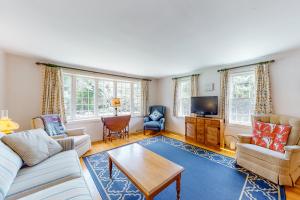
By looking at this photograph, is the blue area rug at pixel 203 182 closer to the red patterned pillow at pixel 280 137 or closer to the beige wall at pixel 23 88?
the red patterned pillow at pixel 280 137

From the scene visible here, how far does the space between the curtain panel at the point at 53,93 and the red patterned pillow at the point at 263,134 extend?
4.37m

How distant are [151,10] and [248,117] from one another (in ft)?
11.0

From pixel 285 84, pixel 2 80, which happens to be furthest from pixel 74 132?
pixel 285 84

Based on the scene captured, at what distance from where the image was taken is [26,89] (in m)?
2.96

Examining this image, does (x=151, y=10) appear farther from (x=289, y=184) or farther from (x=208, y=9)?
(x=289, y=184)

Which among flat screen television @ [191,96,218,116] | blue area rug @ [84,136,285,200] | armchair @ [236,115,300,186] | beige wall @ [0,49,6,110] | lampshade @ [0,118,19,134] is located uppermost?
beige wall @ [0,49,6,110]

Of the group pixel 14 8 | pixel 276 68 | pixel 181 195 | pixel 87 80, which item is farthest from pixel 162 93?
pixel 14 8

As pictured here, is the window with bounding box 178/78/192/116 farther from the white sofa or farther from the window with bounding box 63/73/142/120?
the white sofa

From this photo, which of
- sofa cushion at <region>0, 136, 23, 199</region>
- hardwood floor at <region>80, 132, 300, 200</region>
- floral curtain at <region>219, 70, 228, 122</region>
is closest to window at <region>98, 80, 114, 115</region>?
hardwood floor at <region>80, 132, 300, 200</region>

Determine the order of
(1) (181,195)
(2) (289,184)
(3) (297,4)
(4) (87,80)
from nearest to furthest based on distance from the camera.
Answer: (3) (297,4)
(1) (181,195)
(2) (289,184)
(4) (87,80)

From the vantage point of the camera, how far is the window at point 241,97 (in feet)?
10.3

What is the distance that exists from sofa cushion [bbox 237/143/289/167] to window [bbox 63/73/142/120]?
355 cm

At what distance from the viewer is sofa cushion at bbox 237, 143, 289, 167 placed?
1.87 meters

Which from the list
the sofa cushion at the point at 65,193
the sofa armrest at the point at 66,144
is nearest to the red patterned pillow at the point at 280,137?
the sofa cushion at the point at 65,193
